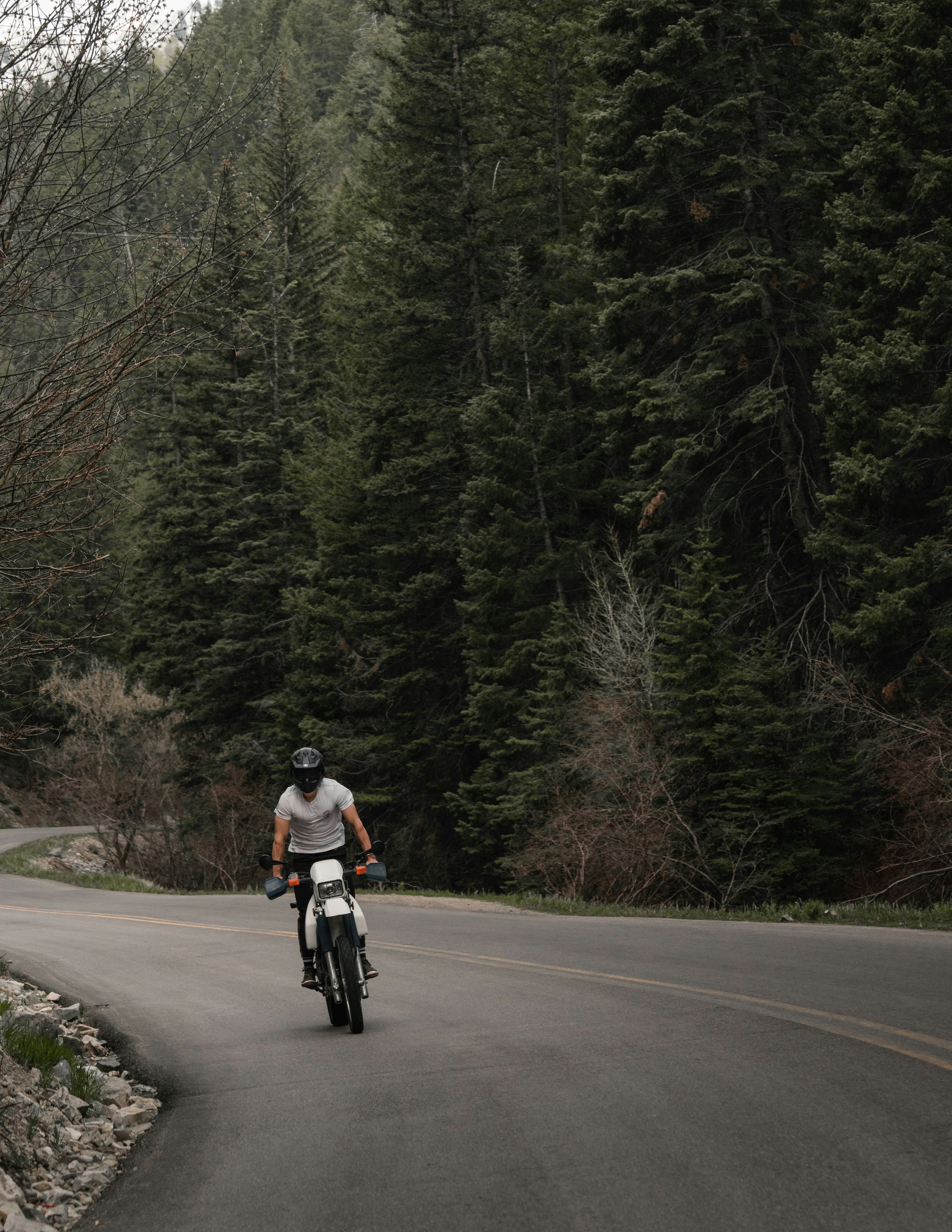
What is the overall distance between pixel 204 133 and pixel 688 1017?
6.15 metres

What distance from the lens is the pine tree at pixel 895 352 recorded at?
1934 cm

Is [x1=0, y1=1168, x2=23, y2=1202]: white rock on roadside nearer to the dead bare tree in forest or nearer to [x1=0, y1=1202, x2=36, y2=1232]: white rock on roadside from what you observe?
[x1=0, y1=1202, x2=36, y2=1232]: white rock on roadside

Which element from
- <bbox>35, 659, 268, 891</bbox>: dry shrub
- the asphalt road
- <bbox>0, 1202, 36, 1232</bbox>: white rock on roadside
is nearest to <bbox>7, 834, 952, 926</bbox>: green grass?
the asphalt road

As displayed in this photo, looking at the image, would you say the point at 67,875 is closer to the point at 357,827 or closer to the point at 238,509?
the point at 238,509

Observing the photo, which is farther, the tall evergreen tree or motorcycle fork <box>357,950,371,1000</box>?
the tall evergreen tree

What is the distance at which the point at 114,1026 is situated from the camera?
917cm

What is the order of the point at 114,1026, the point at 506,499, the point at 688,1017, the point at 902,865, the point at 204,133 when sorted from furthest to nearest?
the point at 506,499, the point at 902,865, the point at 114,1026, the point at 688,1017, the point at 204,133

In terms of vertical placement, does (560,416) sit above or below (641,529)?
above

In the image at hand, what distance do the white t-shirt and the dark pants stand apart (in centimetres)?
3

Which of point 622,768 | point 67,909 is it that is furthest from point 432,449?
point 67,909

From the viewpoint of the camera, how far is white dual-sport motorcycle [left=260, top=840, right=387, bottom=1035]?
26.1 feet

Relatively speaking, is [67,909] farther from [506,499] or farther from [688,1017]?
[688,1017]

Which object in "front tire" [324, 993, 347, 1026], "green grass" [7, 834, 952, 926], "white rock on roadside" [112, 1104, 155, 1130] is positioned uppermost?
"white rock on roadside" [112, 1104, 155, 1130]

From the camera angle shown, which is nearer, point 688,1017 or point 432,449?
point 688,1017
